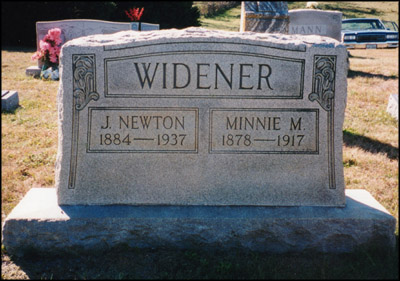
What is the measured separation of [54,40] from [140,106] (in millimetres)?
7416

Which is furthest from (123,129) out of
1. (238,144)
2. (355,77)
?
(355,77)

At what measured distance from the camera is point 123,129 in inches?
122

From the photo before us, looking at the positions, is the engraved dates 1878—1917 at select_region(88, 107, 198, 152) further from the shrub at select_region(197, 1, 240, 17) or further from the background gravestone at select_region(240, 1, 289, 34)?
the shrub at select_region(197, 1, 240, 17)

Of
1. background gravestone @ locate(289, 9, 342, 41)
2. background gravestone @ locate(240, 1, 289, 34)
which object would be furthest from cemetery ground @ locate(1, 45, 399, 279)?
background gravestone @ locate(289, 9, 342, 41)

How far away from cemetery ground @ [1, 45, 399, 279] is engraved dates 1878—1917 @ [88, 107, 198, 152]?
0.73 m

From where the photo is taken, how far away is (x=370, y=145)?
5.39m

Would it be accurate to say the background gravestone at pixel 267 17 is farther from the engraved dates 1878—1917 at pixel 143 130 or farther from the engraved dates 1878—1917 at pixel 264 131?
the engraved dates 1878—1917 at pixel 143 130

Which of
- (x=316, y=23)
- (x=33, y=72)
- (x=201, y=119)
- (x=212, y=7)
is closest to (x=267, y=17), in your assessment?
(x=316, y=23)

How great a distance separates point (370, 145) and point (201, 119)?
3.13 meters

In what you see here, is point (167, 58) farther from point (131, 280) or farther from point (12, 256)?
point (12, 256)

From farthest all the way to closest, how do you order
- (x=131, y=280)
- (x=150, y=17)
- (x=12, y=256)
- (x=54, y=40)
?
1. (x=150, y=17)
2. (x=54, y=40)
3. (x=12, y=256)
4. (x=131, y=280)

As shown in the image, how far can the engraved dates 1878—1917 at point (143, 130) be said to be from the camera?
10.1ft

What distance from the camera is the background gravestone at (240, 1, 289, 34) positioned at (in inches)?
271

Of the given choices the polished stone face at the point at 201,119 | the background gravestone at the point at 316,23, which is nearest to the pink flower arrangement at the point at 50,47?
the background gravestone at the point at 316,23
